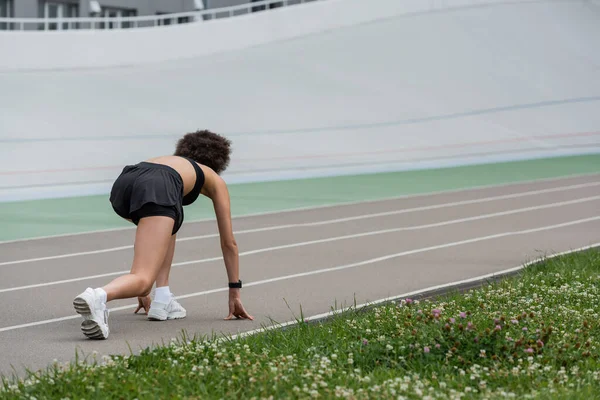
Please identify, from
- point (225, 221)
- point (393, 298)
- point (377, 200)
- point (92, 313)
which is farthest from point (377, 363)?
point (377, 200)

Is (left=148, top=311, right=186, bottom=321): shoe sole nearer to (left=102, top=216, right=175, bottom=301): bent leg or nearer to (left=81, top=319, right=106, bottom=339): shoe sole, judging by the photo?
(left=102, top=216, right=175, bottom=301): bent leg

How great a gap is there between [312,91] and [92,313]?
72.1 feet

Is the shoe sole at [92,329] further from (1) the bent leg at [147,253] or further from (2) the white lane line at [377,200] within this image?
(2) the white lane line at [377,200]

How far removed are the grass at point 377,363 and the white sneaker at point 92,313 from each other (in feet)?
2.03

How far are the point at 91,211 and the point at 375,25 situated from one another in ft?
61.6

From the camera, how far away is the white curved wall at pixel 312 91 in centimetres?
2309

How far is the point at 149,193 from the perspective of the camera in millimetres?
7023

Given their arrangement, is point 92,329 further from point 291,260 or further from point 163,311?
point 291,260

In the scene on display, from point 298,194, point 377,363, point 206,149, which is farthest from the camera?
point 298,194

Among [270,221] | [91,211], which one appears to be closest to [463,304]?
[270,221]

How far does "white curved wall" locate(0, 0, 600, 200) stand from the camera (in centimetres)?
2309

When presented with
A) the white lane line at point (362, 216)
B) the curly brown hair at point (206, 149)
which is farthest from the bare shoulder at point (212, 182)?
the white lane line at point (362, 216)

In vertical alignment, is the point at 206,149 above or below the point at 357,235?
above

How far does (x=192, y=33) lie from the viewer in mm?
29953
